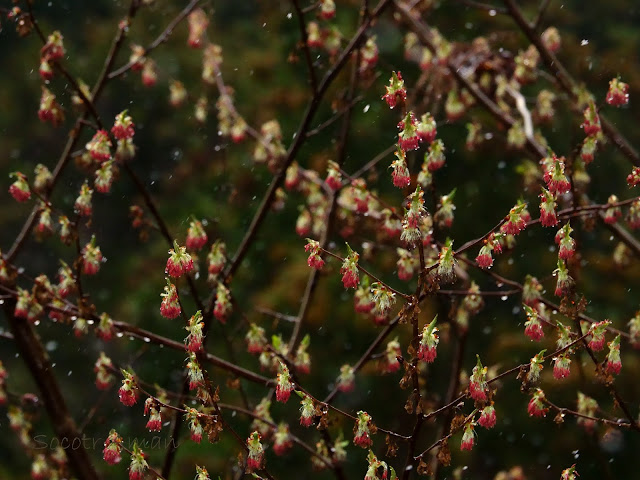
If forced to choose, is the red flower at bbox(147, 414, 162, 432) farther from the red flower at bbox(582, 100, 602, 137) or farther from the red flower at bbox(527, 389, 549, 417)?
the red flower at bbox(582, 100, 602, 137)

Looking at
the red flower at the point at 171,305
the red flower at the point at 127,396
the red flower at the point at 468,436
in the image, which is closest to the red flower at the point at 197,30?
the red flower at the point at 171,305

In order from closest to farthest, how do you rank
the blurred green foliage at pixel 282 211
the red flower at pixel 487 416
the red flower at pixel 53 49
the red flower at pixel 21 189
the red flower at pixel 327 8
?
the red flower at pixel 487 416 → the red flower at pixel 21 189 → the red flower at pixel 53 49 → the red flower at pixel 327 8 → the blurred green foliage at pixel 282 211

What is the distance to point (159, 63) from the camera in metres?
6.99

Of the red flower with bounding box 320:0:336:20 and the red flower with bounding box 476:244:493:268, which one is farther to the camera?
the red flower with bounding box 320:0:336:20

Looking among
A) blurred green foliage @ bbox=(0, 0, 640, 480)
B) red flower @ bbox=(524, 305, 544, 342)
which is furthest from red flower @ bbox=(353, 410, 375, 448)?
blurred green foliage @ bbox=(0, 0, 640, 480)

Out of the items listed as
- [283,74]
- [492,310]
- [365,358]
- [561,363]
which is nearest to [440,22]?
[283,74]

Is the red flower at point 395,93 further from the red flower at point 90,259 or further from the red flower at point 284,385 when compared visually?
the red flower at point 90,259

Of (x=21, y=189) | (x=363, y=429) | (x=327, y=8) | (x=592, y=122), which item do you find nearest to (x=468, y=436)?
(x=363, y=429)

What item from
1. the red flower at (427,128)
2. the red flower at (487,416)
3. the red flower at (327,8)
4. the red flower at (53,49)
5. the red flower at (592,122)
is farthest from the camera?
the red flower at (327,8)

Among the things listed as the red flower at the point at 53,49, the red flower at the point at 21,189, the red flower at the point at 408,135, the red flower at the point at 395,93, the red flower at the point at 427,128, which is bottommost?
the red flower at the point at 21,189

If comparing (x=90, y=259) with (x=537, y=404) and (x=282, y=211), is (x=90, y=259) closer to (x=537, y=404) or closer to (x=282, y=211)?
(x=537, y=404)

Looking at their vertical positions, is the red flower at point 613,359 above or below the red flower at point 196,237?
below

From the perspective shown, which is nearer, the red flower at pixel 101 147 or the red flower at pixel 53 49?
the red flower at pixel 101 147

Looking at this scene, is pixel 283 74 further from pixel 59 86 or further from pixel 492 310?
pixel 492 310
